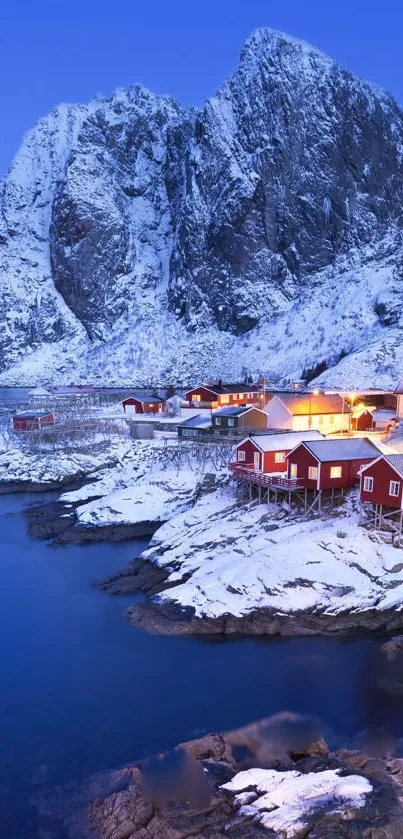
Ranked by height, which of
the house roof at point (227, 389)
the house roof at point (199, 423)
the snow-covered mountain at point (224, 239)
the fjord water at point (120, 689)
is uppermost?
the snow-covered mountain at point (224, 239)

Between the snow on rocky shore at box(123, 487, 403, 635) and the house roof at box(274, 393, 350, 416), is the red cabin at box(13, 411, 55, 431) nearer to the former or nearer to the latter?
the house roof at box(274, 393, 350, 416)

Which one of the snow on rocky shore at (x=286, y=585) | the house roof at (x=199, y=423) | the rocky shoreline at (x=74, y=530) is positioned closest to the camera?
the snow on rocky shore at (x=286, y=585)

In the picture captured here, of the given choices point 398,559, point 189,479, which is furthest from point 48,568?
point 398,559

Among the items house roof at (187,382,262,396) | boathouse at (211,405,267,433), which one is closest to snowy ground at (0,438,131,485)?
boathouse at (211,405,267,433)

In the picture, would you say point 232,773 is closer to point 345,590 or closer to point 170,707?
point 170,707

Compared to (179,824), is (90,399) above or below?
above

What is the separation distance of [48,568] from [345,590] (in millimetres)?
17657

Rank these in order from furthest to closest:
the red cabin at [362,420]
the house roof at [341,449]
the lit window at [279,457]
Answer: the red cabin at [362,420] < the lit window at [279,457] < the house roof at [341,449]

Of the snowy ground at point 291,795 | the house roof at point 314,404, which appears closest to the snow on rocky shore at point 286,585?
the snowy ground at point 291,795

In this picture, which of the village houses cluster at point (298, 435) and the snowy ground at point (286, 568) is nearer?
the snowy ground at point (286, 568)

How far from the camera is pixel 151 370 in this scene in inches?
5704

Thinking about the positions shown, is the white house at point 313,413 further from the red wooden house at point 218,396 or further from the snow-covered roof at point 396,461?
the red wooden house at point 218,396

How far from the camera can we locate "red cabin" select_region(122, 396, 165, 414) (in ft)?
256

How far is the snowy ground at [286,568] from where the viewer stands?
2794cm
